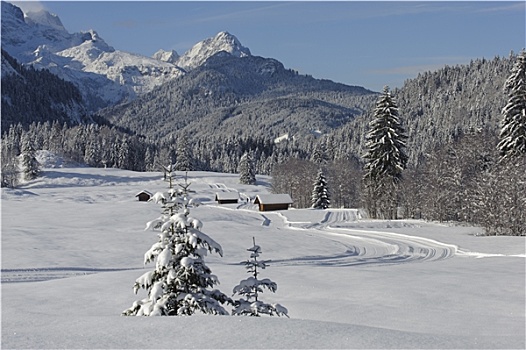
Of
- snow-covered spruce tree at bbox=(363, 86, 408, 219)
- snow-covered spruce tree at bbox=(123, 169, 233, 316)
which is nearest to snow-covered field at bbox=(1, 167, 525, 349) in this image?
snow-covered spruce tree at bbox=(123, 169, 233, 316)

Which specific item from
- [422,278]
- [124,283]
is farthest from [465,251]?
[124,283]

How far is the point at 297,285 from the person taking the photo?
71.6 feet

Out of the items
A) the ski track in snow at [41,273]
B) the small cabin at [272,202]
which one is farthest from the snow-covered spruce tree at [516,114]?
the small cabin at [272,202]

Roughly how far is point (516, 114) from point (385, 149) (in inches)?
547

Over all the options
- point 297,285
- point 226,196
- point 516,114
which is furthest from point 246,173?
point 297,285

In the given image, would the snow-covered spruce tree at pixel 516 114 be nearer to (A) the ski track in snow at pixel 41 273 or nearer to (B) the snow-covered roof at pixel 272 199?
(A) the ski track in snow at pixel 41 273

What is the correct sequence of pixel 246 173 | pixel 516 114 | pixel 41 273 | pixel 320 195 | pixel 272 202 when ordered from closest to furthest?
pixel 41 273 → pixel 516 114 → pixel 320 195 → pixel 272 202 → pixel 246 173

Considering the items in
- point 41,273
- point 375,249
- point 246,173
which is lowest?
point 41,273

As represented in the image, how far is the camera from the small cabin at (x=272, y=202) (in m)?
87.8

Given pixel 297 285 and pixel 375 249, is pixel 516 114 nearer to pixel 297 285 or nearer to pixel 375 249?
pixel 375 249

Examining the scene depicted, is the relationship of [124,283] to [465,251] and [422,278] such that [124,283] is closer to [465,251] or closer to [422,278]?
[422,278]

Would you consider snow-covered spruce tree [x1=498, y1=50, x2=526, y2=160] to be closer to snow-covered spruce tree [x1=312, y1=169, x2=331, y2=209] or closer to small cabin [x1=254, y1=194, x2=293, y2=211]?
snow-covered spruce tree [x1=312, y1=169, x2=331, y2=209]

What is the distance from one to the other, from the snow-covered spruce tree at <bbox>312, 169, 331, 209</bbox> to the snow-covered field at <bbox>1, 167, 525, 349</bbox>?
581 inches

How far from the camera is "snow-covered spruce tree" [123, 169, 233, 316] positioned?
1123 cm
